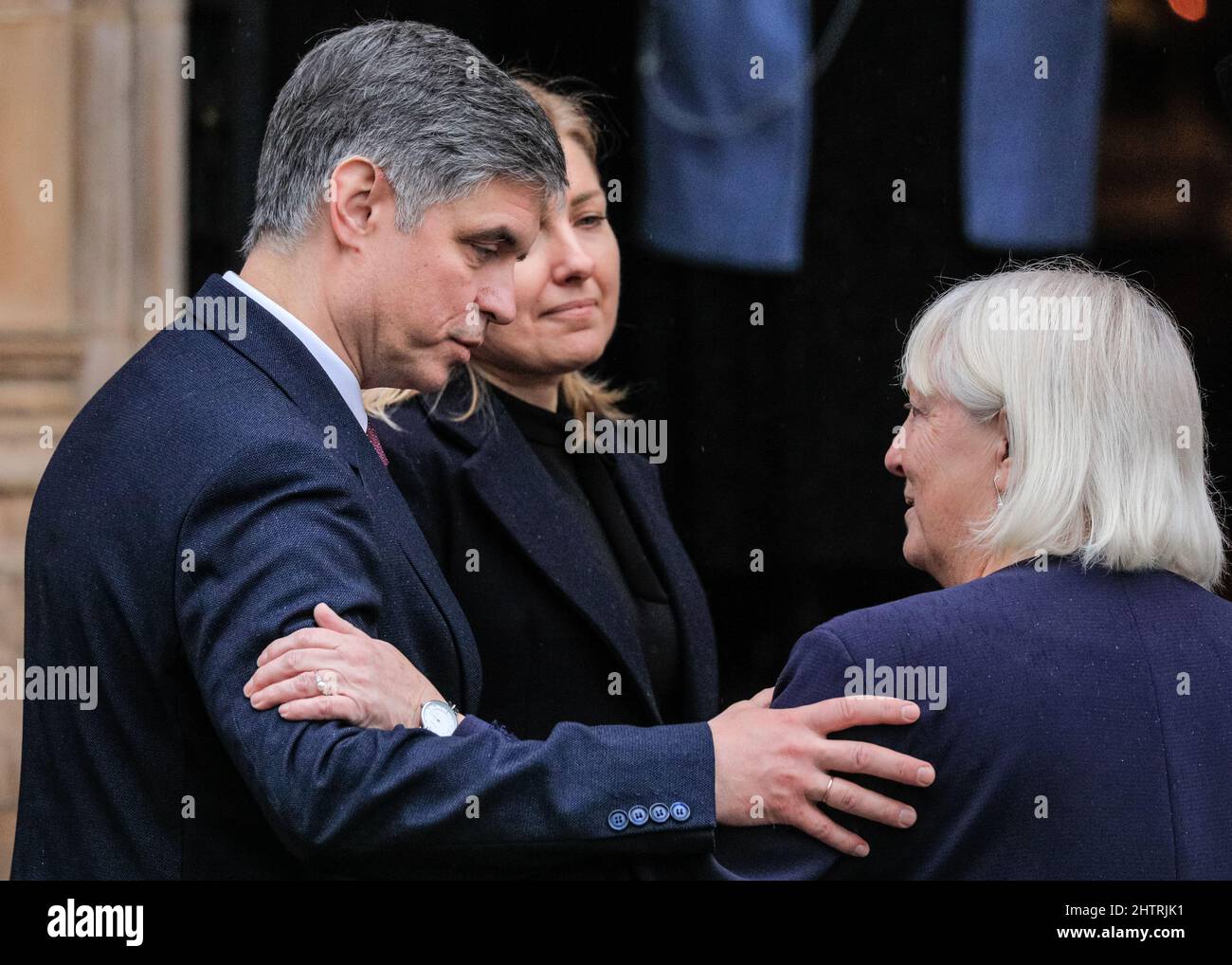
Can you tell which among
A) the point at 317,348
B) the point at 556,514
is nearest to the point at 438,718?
the point at 317,348

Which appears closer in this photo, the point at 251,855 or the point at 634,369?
the point at 251,855

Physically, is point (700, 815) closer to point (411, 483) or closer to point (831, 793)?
point (831, 793)

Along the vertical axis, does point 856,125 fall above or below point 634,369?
above

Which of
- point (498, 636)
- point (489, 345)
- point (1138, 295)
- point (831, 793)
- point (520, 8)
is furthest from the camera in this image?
point (520, 8)

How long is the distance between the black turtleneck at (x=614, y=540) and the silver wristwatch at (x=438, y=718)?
3.39 ft

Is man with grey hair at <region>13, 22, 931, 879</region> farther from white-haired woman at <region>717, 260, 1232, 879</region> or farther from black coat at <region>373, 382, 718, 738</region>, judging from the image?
black coat at <region>373, 382, 718, 738</region>

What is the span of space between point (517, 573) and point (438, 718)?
A: 37.1 inches

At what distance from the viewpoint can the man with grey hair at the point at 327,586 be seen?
2.02m

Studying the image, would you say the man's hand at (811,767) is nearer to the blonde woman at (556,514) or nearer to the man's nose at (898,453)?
the man's nose at (898,453)

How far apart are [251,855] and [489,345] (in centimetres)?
133

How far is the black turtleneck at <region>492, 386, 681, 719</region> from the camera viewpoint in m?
3.20

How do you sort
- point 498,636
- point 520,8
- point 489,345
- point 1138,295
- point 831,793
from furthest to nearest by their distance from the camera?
point 520,8 < point 489,345 < point 498,636 < point 1138,295 < point 831,793
